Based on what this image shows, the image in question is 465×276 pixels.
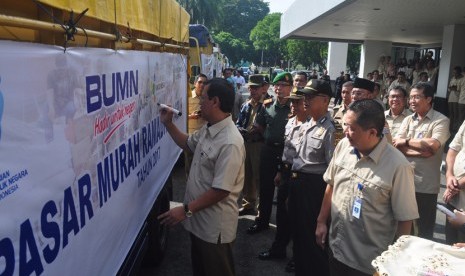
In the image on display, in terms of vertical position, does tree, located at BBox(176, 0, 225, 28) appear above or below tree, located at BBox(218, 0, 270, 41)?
below

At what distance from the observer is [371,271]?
2.45 meters

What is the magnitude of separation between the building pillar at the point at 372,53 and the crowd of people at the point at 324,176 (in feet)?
61.0

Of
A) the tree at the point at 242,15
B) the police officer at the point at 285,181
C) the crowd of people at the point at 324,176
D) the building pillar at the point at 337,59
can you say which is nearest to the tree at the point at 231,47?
the tree at the point at 242,15

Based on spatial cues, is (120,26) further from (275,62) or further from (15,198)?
(275,62)

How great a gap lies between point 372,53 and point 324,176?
21497 mm

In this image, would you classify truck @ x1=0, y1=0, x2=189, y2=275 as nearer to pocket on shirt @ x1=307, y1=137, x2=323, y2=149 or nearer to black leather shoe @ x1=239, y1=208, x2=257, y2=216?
pocket on shirt @ x1=307, y1=137, x2=323, y2=149

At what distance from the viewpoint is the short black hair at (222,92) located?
8.98ft

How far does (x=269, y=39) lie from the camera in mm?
61500

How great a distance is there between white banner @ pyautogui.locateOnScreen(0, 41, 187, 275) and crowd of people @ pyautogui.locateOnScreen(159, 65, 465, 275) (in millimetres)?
470

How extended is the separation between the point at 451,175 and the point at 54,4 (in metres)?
3.36

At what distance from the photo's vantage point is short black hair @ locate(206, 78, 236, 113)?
274 centimetres

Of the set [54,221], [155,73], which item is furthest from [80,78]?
[155,73]

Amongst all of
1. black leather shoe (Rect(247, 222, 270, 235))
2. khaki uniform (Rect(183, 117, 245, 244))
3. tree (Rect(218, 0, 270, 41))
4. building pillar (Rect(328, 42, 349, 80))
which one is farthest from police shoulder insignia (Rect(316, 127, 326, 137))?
tree (Rect(218, 0, 270, 41))

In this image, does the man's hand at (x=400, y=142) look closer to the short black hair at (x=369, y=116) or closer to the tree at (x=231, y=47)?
the short black hair at (x=369, y=116)
